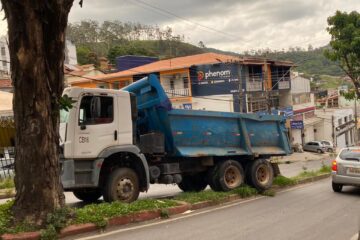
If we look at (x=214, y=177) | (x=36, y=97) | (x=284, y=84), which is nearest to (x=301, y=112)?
(x=284, y=84)

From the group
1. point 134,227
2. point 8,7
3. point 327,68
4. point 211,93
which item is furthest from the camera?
point 327,68

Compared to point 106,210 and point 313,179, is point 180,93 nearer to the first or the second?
point 313,179

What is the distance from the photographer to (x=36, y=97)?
291 inches

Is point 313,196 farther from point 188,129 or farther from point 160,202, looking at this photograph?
point 160,202

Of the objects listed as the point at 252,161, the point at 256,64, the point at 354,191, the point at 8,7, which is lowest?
the point at 354,191

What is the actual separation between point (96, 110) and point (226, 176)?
4.39 metres

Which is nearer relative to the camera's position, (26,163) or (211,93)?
(26,163)

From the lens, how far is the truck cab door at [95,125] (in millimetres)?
9367

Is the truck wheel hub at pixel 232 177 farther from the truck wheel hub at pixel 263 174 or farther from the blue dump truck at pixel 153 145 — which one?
the truck wheel hub at pixel 263 174

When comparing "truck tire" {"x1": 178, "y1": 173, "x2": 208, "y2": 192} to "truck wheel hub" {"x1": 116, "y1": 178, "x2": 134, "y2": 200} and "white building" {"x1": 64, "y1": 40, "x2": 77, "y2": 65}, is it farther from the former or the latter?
"white building" {"x1": 64, "y1": 40, "x2": 77, "y2": 65}

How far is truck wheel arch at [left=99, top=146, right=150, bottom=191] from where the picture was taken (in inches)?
383

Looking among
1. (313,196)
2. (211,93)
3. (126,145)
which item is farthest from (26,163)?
(211,93)

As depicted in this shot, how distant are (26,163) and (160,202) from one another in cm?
316

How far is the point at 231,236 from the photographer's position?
7.55m
